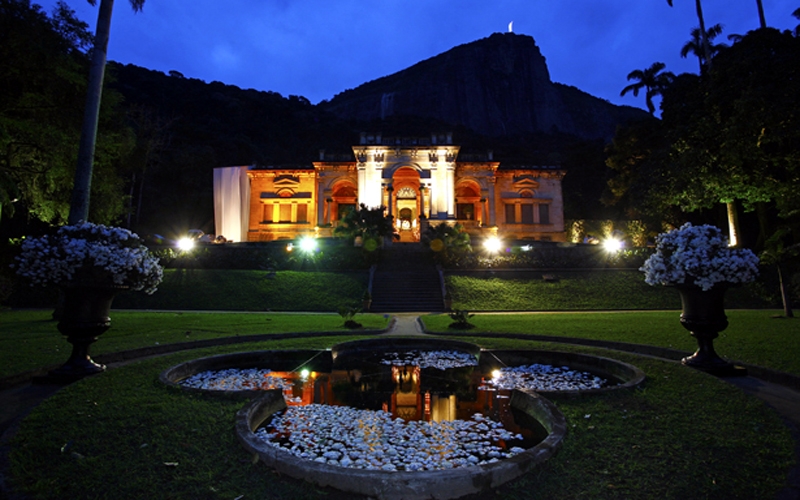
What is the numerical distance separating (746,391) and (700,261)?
207cm

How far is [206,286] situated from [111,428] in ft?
61.5

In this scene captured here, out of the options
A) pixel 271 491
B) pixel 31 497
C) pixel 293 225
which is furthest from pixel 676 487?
pixel 293 225

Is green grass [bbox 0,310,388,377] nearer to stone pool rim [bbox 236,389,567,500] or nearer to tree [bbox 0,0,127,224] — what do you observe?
tree [bbox 0,0,127,224]

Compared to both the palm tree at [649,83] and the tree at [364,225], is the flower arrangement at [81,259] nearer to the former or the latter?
the tree at [364,225]

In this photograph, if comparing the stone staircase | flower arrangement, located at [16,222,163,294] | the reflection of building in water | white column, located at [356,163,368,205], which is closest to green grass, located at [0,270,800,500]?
the reflection of building in water

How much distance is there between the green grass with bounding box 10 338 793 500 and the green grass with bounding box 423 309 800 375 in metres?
3.01

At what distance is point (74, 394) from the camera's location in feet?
17.1

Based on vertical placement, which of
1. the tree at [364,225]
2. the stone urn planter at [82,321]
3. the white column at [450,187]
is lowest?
the stone urn planter at [82,321]

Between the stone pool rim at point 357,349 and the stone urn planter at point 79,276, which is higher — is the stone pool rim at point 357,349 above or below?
below

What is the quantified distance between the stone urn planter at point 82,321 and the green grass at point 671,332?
8209 mm

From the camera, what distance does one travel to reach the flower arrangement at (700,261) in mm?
6742

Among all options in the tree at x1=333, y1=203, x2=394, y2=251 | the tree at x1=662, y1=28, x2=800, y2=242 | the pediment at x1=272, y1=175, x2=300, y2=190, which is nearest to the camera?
the tree at x1=662, y1=28, x2=800, y2=242

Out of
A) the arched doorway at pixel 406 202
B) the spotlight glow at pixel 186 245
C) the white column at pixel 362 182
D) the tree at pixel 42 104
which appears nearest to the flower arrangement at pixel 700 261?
the tree at pixel 42 104

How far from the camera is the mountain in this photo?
326ft
